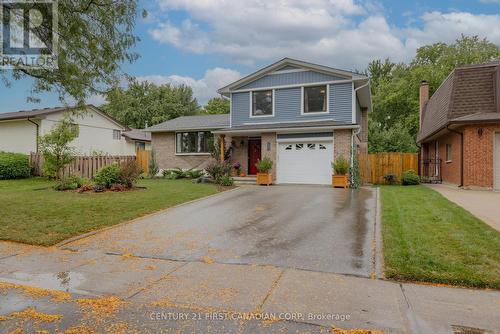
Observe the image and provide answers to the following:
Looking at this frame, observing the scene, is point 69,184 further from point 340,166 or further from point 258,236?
point 340,166

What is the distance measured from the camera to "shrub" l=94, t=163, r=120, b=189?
44.5ft

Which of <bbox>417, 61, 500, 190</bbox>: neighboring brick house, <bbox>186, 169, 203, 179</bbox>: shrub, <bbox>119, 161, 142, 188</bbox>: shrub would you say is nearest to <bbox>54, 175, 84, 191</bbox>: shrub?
<bbox>119, 161, 142, 188</bbox>: shrub

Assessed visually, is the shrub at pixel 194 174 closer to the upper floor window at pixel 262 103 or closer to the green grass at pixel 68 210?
the upper floor window at pixel 262 103

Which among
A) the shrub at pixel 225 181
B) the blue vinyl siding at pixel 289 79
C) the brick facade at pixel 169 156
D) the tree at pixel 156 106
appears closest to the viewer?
the shrub at pixel 225 181

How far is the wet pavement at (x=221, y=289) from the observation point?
324 centimetres

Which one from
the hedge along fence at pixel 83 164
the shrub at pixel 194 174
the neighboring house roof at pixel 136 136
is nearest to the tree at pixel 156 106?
the neighboring house roof at pixel 136 136

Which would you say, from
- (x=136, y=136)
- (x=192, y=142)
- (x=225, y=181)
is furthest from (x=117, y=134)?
(x=225, y=181)

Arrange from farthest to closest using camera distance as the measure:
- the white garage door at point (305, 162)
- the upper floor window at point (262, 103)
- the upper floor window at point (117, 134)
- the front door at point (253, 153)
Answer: the upper floor window at point (117, 134) → the front door at point (253, 153) → the upper floor window at point (262, 103) → the white garage door at point (305, 162)

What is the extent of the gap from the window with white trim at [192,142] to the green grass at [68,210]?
26.8ft

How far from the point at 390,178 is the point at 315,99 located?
573 centimetres

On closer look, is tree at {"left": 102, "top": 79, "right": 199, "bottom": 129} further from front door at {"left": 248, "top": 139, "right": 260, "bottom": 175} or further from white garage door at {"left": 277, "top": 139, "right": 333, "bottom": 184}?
white garage door at {"left": 277, "top": 139, "right": 333, "bottom": 184}

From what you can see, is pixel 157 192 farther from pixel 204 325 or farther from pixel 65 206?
pixel 204 325

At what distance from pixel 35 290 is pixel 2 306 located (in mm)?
445

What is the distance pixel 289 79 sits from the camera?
17578mm
